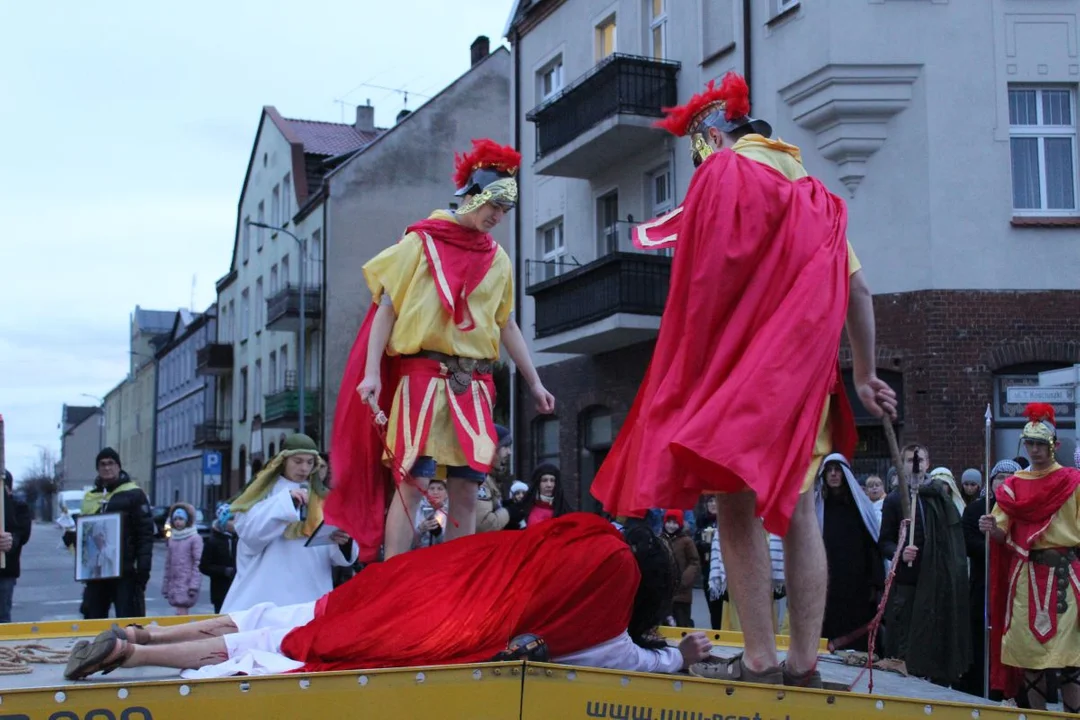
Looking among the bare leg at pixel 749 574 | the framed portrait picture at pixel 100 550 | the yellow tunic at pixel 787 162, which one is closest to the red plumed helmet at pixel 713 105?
the yellow tunic at pixel 787 162

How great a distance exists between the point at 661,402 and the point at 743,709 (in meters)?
0.97

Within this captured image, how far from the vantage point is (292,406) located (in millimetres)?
38281

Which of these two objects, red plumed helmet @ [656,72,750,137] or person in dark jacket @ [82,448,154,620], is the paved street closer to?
person in dark jacket @ [82,448,154,620]

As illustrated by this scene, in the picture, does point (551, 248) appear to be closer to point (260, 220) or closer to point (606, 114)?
point (606, 114)

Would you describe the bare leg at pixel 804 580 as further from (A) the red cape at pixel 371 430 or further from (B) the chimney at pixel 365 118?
(B) the chimney at pixel 365 118

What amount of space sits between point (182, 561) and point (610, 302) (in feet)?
31.5

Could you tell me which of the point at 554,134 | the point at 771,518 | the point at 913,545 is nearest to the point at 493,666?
the point at 771,518

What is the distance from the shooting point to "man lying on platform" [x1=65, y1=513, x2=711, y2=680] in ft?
12.2

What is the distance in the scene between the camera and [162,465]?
69188 mm

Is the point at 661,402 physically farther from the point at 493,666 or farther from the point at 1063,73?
the point at 1063,73

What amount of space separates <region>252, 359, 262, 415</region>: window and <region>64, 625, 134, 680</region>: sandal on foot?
4234 cm

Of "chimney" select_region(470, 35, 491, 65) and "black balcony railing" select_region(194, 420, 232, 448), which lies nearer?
"chimney" select_region(470, 35, 491, 65)

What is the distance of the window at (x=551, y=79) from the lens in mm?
24141

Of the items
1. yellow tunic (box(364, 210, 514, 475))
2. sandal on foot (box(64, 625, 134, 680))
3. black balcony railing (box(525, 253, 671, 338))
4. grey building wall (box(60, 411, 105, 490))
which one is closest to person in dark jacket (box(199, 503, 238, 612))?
yellow tunic (box(364, 210, 514, 475))
